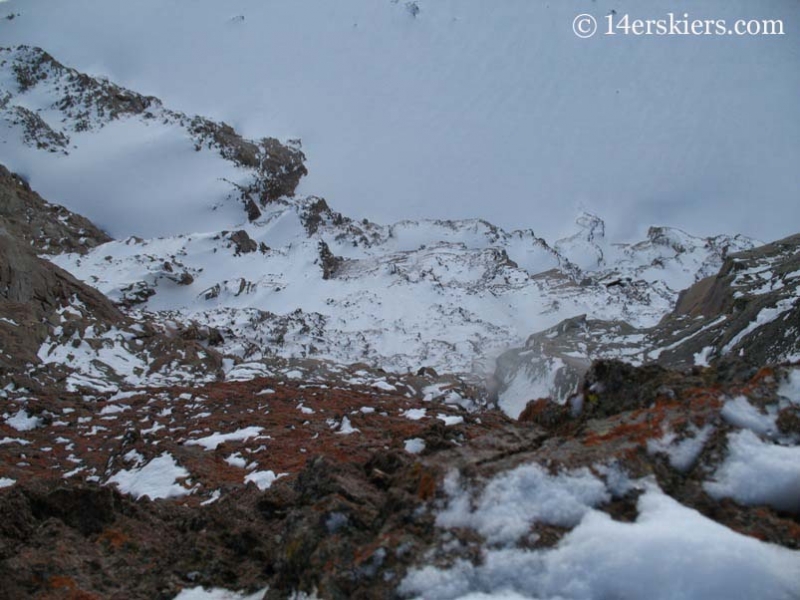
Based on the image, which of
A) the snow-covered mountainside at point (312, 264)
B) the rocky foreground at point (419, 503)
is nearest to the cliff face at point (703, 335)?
the snow-covered mountainside at point (312, 264)

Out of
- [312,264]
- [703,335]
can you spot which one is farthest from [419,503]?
[312,264]

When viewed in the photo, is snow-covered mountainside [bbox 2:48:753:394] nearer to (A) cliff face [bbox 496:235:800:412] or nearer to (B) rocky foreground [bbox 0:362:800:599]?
(A) cliff face [bbox 496:235:800:412]

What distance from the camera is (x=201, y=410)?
13859 mm

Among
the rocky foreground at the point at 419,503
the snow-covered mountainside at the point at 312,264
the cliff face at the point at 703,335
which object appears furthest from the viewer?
the snow-covered mountainside at the point at 312,264

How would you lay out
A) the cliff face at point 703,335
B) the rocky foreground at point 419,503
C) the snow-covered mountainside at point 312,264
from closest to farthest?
the rocky foreground at point 419,503, the cliff face at point 703,335, the snow-covered mountainside at point 312,264

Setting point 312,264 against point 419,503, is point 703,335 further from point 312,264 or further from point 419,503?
point 312,264

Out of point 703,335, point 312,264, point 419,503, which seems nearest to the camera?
point 419,503

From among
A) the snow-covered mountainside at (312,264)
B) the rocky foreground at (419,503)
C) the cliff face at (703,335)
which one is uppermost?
the snow-covered mountainside at (312,264)

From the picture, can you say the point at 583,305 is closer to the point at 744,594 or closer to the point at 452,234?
the point at 452,234

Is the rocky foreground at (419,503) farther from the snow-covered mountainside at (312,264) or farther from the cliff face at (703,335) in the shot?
the snow-covered mountainside at (312,264)

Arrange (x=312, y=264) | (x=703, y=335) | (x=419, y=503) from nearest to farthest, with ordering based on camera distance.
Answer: (x=419, y=503) < (x=703, y=335) < (x=312, y=264)

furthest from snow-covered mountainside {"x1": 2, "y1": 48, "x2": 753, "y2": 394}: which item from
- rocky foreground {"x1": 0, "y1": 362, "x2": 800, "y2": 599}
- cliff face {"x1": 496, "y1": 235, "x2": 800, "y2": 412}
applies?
rocky foreground {"x1": 0, "y1": 362, "x2": 800, "y2": 599}

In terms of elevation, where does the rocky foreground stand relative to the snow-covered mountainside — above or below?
below

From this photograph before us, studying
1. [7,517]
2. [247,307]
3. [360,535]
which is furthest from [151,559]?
[247,307]
